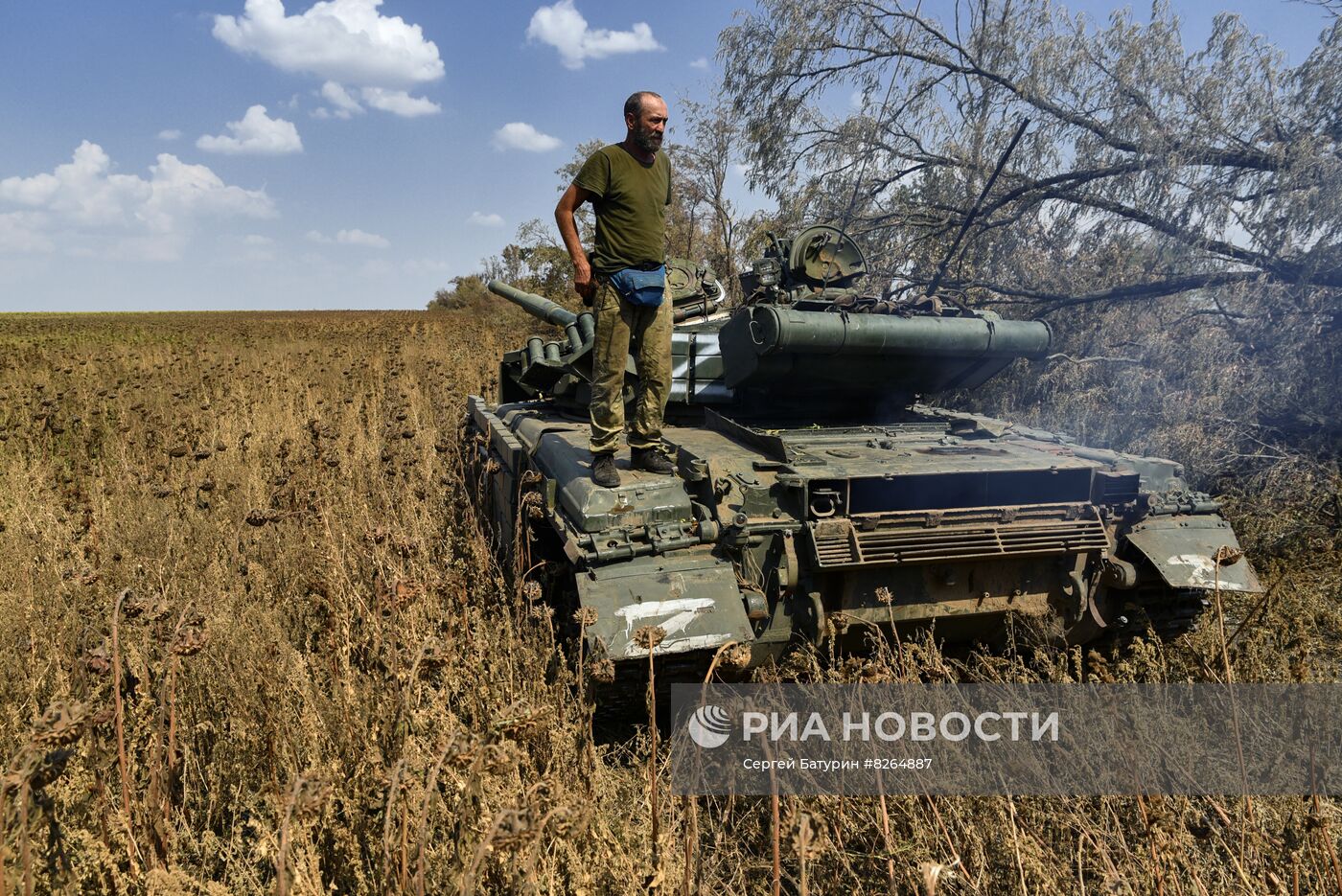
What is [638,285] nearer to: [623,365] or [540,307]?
[623,365]

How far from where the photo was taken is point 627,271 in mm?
3889

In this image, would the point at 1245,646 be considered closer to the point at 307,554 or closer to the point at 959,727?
the point at 959,727

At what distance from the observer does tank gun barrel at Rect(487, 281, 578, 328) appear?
6.99 m

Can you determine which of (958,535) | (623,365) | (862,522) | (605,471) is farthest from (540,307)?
(958,535)

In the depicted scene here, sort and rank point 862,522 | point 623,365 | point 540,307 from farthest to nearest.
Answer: point 540,307, point 623,365, point 862,522

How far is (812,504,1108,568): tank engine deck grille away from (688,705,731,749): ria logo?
2.40ft

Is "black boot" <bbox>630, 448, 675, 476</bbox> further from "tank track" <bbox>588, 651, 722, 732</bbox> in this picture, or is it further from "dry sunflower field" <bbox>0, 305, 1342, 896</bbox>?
"tank track" <bbox>588, 651, 722, 732</bbox>

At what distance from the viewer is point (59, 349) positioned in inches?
541

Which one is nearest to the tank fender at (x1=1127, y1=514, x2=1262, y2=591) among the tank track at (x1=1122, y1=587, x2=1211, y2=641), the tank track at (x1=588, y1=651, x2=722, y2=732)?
the tank track at (x1=1122, y1=587, x2=1211, y2=641)

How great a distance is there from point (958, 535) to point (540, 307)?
500 cm

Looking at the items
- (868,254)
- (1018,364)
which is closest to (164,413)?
(868,254)

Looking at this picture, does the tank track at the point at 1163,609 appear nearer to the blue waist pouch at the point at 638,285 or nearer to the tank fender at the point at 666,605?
the tank fender at the point at 666,605

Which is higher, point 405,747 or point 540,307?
point 540,307

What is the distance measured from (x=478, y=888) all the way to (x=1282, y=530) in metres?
6.03
